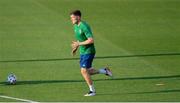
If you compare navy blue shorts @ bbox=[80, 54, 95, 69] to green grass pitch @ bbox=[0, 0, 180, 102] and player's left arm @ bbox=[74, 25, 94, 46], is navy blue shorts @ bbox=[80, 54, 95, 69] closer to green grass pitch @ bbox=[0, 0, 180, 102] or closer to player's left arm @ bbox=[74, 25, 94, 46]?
player's left arm @ bbox=[74, 25, 94, 46]

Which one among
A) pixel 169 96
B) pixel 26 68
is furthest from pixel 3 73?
pixel 169 96

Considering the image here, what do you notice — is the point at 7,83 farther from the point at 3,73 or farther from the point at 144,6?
the point at 144,6

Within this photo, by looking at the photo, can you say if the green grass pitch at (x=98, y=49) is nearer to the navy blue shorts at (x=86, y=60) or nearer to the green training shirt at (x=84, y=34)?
the navy blue shorts at (x=86, y=60)

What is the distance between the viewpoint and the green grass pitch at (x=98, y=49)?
61.5ft

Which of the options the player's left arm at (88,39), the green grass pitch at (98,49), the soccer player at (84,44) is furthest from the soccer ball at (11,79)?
the player's left arm at (88,39)

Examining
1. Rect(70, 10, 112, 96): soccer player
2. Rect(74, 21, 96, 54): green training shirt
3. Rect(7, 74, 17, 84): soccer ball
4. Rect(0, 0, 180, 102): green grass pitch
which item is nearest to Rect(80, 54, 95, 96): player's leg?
Rect(70, 10, 112, 96): soccer player

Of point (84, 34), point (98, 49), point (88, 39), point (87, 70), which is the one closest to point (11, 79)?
point (87, 70)

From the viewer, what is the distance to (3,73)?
69.3ft

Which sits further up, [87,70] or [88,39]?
[88,39]

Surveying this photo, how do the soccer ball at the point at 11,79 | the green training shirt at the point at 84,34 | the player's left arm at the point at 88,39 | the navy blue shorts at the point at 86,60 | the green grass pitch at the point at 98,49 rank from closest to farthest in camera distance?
the player's left arm at the point at 88,39
the green training shirt at the point at 84,34
the navy blue shorts at the point at 86,60
the green grass pitch at the point at 98,49
the soccer ball at the point at 11,79

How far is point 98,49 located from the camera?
25.7 meters

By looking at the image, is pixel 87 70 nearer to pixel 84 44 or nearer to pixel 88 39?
pixel 84 44

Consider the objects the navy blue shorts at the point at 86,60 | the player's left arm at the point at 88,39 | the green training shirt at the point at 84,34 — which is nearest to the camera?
the player's left arm at the point at 88,39

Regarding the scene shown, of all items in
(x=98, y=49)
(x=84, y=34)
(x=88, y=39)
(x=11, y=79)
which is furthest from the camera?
(x=98, y=49)
